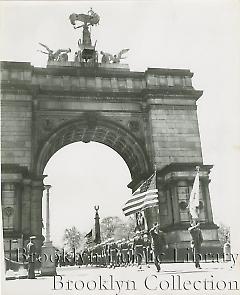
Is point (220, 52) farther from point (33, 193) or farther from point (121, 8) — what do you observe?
point (33, 193)

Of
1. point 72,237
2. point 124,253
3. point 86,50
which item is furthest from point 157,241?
point 86,50

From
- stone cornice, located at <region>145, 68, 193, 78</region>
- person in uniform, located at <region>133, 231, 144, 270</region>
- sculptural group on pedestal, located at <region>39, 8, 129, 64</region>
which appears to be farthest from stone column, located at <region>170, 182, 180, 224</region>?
sculptural group on pedestal, located at <region>39, 8, 129, 64</region>

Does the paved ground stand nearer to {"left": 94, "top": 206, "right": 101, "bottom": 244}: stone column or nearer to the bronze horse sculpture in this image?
{"left": 94, "top": 206, "right": 101, "bottom": 244}: stone column

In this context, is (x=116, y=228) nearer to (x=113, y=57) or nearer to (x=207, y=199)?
(x=207, y=199)

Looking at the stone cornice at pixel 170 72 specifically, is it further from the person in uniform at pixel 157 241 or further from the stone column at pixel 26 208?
the stone column at pixel 26 208

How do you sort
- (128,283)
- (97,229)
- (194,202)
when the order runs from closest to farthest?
(128,283)
(97,229)
(194,202)

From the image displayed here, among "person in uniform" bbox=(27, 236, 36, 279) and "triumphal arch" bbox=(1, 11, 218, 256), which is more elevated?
"triumphal arch" bbox=(1, 11, 218, 256)

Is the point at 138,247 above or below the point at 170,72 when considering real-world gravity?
below
